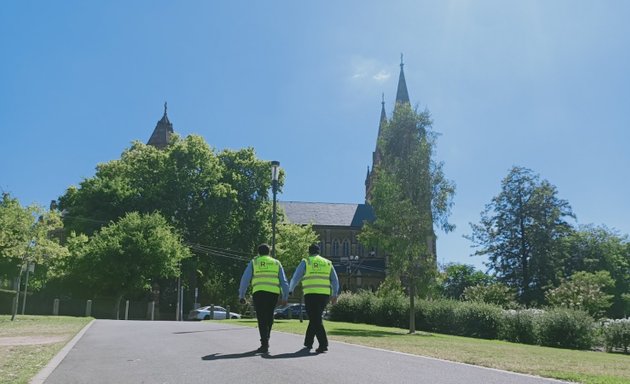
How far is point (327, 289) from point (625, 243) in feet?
223

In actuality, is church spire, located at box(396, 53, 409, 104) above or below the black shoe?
above

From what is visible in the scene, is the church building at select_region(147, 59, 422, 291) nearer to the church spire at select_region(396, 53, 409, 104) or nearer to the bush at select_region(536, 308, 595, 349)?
the church spire at select_region(396, 53, 409, 104)

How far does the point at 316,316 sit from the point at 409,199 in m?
18.3

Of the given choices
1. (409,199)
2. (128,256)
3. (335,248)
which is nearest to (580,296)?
(409,199)

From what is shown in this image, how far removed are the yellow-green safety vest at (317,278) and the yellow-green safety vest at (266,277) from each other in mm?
527

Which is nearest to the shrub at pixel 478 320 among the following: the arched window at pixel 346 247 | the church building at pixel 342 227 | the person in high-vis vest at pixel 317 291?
the person in high-vis vest at pixel 317 291

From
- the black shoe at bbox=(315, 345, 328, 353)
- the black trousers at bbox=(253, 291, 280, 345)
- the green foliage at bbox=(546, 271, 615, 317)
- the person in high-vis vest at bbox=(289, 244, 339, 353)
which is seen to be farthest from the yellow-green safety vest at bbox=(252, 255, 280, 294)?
the green foliage at bbox=(546, 271, 615, 317)

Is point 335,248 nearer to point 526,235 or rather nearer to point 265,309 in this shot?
point 526,235

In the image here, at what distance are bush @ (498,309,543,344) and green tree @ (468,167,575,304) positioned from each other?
99.8 ft

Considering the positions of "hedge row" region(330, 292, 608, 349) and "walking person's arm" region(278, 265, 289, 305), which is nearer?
"walking person's arm" region(278, 265, 289, 305)

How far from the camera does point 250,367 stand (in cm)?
719

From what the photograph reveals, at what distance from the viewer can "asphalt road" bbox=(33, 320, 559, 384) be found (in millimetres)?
6430

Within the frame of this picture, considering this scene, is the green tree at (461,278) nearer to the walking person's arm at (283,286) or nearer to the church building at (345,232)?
the church building at (345,232)

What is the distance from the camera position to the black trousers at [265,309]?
9156 millimetres
